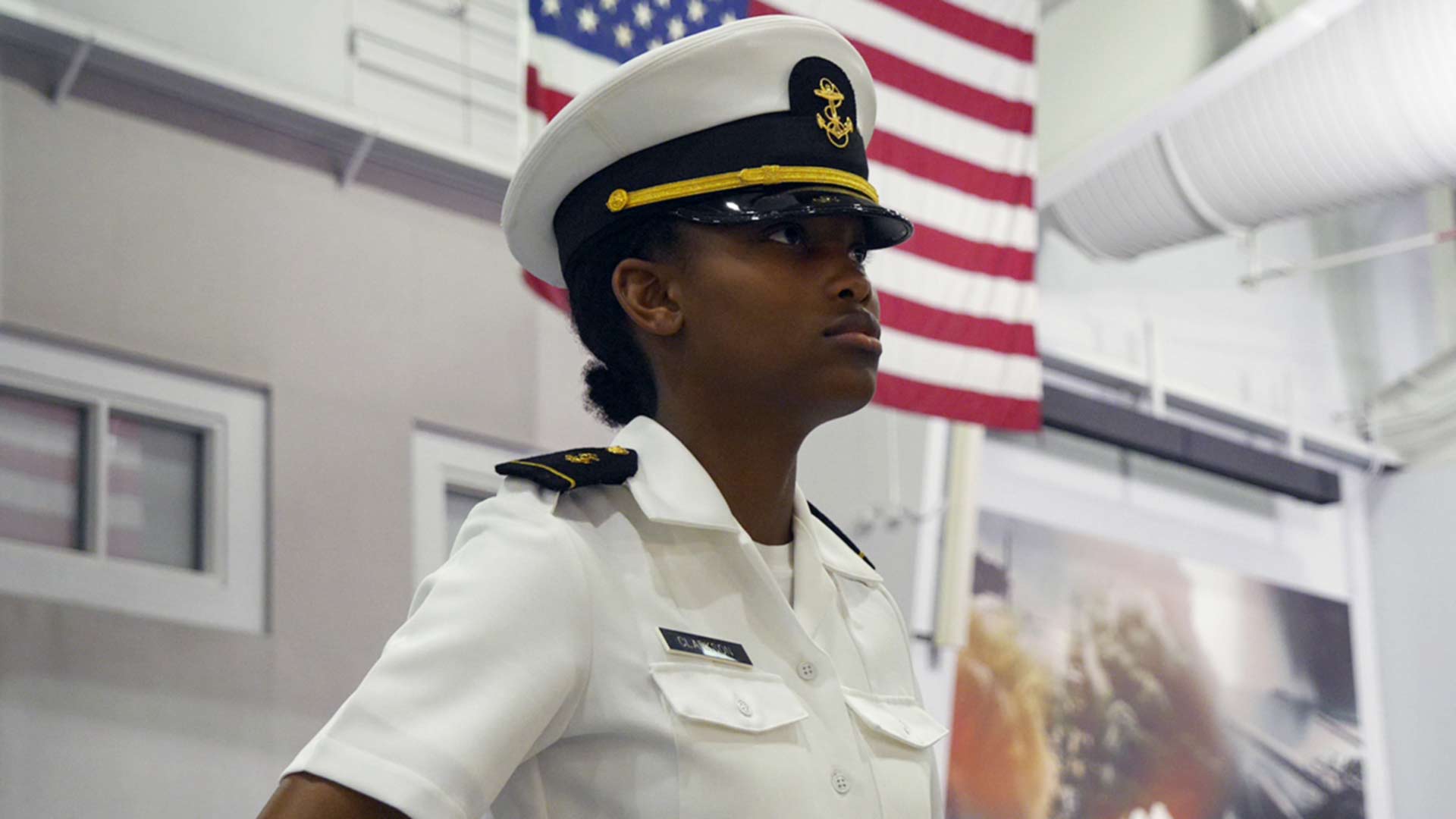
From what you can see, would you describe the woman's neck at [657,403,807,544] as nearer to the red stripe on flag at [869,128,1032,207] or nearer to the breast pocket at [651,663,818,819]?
the breast pocket at [651,663,818,819]

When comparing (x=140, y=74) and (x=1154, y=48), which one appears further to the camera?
(x=1154, y=48)

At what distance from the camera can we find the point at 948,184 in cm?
383

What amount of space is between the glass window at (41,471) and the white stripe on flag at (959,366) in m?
1.63

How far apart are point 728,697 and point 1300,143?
398cm

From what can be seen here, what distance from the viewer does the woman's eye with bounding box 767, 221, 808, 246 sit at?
4.38 feet

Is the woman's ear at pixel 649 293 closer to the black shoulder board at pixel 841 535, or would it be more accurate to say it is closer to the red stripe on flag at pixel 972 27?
the black shoulder board at pixel 841 535

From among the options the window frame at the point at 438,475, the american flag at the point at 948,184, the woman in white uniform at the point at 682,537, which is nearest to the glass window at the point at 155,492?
the window frame at the point at 438,475

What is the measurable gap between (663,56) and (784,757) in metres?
0.60

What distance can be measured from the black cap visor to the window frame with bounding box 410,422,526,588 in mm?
1926

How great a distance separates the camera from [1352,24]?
4.52 metres

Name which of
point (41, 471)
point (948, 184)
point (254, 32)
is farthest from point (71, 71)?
point (948, 184)

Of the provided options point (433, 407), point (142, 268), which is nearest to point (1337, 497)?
point (433, 407)

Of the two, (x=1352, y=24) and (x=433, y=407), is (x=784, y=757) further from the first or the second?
(x=1352, y=24)

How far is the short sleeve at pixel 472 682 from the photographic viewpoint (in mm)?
1034
